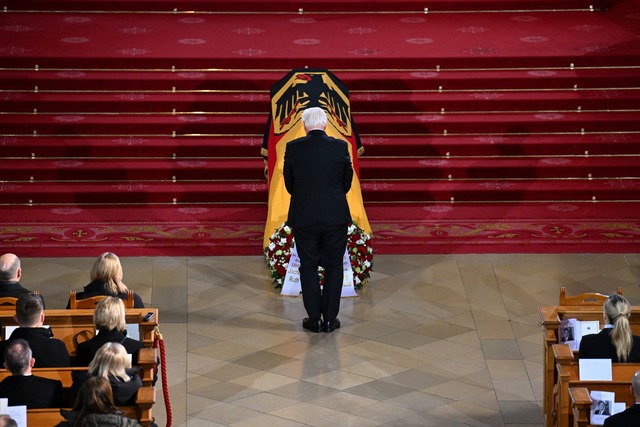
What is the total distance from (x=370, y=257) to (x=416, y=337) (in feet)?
3.45

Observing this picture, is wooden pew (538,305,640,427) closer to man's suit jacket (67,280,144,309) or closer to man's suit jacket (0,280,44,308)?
man's suit jacket (67,280,144,309)

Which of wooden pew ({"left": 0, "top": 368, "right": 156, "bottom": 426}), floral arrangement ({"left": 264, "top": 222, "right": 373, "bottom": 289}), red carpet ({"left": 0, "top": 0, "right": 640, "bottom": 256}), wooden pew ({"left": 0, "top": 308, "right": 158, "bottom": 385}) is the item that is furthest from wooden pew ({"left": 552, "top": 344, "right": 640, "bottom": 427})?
red carpet ({"left": 0, "top": 0, "right": 640, "bottom": 256})

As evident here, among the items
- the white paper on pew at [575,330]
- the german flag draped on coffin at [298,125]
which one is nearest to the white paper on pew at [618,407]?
the white paper on pew at [575,330]

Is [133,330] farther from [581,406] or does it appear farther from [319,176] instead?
[581,406]

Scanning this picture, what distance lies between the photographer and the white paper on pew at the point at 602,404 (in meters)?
7.43

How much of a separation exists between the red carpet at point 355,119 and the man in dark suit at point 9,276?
10.0 feet

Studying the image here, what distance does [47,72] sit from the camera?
1388cm

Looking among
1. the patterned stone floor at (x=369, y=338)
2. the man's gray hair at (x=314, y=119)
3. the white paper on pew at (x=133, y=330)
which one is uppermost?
the man's gray hair at (x=314, y=119)

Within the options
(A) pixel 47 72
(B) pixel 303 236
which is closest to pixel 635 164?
(B) pixel 303 236

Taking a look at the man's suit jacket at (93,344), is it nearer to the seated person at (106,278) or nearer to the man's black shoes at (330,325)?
the seated person at (106,278)

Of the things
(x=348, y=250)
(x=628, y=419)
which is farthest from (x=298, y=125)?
(x=628, y=419)

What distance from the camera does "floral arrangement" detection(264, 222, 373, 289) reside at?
1102cm

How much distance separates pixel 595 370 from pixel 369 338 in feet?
9.28

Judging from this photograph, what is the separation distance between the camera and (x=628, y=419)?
6.53 meters
